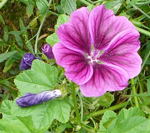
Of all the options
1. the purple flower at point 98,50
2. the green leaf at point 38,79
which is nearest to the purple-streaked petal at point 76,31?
the purple flower at point 98,50

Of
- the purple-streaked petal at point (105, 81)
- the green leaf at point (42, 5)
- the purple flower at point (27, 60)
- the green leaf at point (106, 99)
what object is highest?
the green leaf at point (42, 5)

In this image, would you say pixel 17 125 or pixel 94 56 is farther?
pixel 17 125

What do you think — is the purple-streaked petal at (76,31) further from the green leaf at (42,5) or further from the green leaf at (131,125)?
the green leaf at (42,5)

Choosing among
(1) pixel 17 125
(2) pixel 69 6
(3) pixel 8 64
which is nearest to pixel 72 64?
(1) pixel 17 125

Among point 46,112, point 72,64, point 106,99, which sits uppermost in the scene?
point 72,64

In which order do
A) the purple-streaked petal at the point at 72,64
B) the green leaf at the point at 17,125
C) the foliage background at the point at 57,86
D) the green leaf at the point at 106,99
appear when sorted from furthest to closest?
the green leaf at the point at 106,99 < the green leaf at the point at 17,125 < the foliage background at the point at 57,86 < the purple-streaked petal at the point at 72,64

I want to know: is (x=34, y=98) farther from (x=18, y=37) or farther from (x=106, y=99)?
(x=18, y=37)
